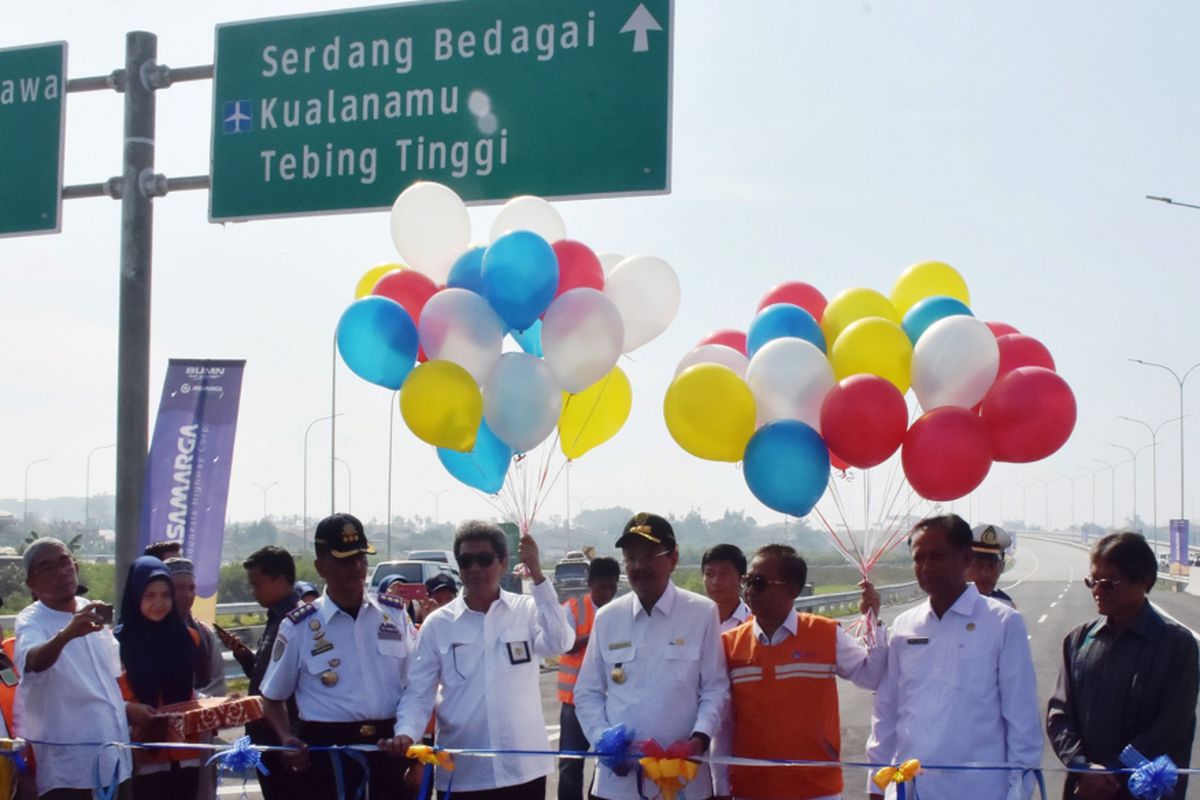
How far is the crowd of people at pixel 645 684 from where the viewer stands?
15.2 ft

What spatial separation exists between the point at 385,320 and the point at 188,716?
84.2 inches

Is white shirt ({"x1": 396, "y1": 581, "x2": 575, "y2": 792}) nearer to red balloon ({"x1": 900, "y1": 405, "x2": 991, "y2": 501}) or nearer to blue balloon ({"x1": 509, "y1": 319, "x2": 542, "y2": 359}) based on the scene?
red balloon ({"x1": 900, "y1": 405, "x2": 991, "y2": 501})

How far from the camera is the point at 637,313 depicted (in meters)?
7.08

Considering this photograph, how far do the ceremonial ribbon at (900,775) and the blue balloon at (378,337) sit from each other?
3.23m

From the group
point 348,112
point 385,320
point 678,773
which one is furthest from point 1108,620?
point 348,112

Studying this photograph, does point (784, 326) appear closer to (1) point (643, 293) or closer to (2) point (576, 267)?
(1) point (643, 293)

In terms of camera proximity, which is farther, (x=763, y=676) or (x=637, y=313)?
(x=637, y=313)

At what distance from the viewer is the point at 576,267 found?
22.3 feet

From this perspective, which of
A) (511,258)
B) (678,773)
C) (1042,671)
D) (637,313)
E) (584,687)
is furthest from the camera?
(1042,671)

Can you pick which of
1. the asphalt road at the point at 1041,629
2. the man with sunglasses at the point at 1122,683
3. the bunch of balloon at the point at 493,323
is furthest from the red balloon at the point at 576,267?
the asphalt road at the point at 1041,629

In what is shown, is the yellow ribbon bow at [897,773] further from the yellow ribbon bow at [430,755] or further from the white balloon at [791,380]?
the white balloon at [791,380]

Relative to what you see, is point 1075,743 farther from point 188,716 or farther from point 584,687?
point 188,716

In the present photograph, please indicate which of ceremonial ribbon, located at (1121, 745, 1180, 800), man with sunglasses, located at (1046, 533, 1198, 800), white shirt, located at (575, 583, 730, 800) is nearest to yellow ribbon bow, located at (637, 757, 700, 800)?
white shirt, located at (575, 583, 730, 800)

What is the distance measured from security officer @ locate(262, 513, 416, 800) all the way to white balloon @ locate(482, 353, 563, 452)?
4.22ft
